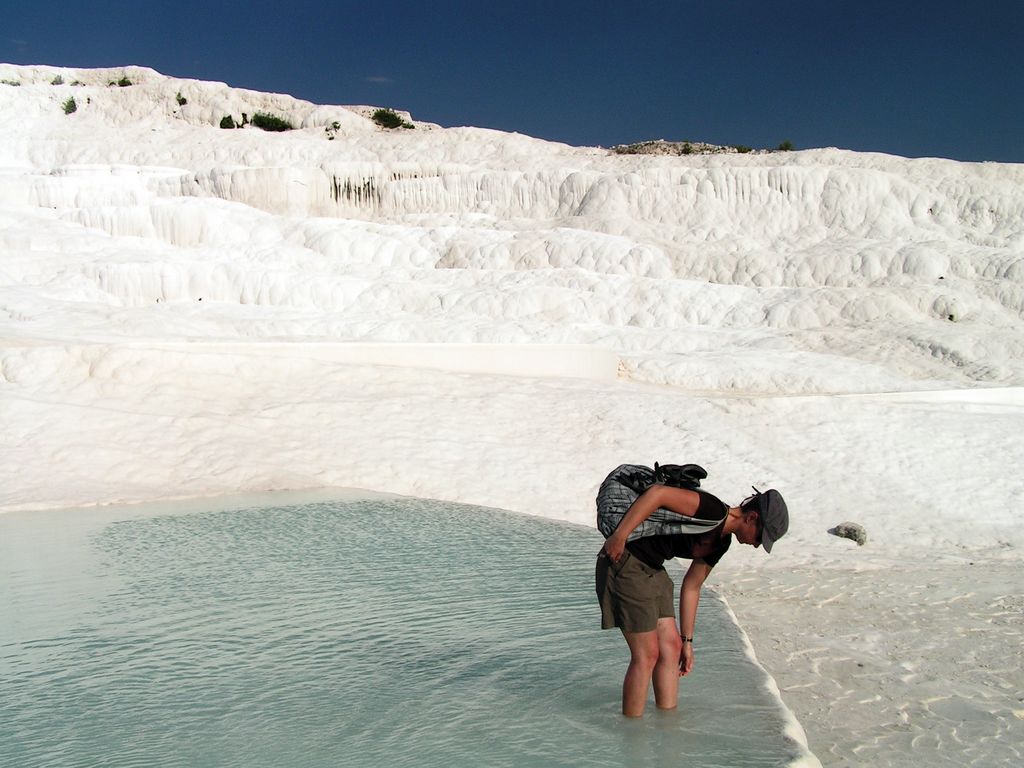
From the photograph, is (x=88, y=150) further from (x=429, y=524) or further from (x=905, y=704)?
(x=905, y=704)

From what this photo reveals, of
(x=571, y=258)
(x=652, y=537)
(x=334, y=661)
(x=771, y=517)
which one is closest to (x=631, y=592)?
(x=652, y=537)

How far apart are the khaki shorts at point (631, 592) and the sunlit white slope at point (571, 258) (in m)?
14.5

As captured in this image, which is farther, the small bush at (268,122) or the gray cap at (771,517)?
the small bush at (268,122)

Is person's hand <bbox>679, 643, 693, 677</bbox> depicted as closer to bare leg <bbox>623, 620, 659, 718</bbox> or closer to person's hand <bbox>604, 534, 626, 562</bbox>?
bare leg <bbox>623, 620, 659, 718</bbox>

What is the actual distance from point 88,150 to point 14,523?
43.8m

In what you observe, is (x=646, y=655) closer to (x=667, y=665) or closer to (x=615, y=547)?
(x=667, y=665)

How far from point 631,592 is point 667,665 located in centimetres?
48

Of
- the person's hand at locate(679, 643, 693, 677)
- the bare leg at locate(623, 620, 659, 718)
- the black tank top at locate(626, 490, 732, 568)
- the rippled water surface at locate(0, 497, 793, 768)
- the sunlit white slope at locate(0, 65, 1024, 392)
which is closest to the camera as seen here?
the black tank top at locate(626, 490, 732, 568)

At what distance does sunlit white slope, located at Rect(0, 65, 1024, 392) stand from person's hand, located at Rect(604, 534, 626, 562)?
14590 millimetres

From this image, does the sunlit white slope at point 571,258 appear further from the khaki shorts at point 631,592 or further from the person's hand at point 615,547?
the person's hand at point 615,547

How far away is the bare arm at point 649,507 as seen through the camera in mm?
3729

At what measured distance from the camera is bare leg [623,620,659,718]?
3.97 meters

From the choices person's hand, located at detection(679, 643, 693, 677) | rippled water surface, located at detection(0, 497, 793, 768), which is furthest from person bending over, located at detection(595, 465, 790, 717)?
rippled water surface, located at detection(0, 497, 793, 768)

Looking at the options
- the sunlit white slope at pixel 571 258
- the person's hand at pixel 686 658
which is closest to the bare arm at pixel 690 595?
the person's hand at pixel 686 658
